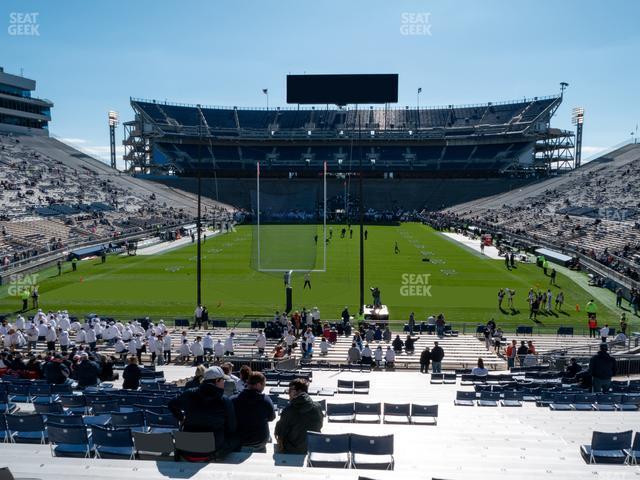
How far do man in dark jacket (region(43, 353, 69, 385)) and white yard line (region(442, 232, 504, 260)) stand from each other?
33.4 m

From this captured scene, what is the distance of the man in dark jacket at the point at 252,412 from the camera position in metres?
5.54

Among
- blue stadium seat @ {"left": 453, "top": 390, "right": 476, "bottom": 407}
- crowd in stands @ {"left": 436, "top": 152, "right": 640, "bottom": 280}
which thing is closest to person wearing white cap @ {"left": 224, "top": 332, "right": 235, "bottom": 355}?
blue stadium seat @ {"left": 453, "top": 390, "right": 476, "bottom": 407}

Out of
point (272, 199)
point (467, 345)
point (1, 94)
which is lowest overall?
point (467, 345)

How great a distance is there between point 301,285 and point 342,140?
55.7 meters

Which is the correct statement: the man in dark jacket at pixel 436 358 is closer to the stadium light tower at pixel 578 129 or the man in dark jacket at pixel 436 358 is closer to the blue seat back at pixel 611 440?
the blue seat back at pixel 611 440

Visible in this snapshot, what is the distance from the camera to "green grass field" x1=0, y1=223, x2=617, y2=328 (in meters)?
25.0

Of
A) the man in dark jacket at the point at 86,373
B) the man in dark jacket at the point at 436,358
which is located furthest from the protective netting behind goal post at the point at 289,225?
the man in dark jacket at the point at 86,373

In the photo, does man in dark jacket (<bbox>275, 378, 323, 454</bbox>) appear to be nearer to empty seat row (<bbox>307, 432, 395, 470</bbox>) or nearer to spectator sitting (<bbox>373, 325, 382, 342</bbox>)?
empty seat row (<bbox>307, 432, 395, 470</bbox>)

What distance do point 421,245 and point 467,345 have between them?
2689cm

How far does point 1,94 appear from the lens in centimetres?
6944

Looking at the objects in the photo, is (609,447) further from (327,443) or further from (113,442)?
(113,442)

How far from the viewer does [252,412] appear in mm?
5582

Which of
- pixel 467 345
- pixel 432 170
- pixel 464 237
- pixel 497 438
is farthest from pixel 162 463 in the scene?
pixel 432 170

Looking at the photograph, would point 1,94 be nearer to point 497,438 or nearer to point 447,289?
point 447,289
